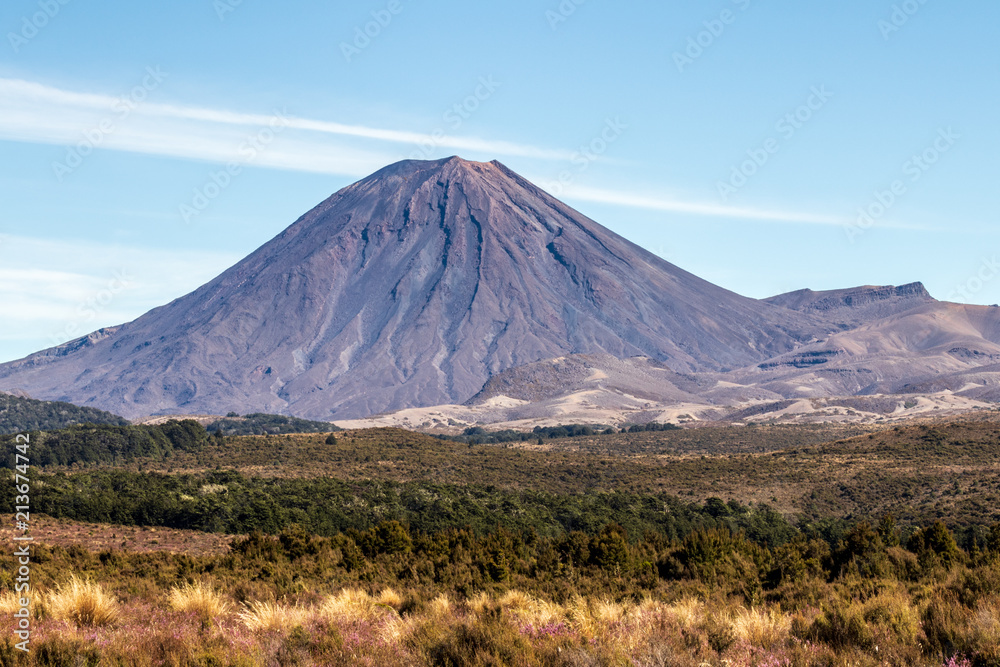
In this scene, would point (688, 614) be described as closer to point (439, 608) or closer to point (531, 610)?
point (531, 610)

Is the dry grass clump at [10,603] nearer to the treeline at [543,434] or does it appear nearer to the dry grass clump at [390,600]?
the dry grass clump at [390,600]

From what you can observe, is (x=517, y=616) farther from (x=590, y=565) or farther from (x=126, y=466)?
(x=126, y=466)

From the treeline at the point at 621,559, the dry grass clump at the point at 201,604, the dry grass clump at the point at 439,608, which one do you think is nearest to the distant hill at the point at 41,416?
the treeline at the point at 621,559

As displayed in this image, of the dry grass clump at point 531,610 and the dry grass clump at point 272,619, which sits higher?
the dry grass clump at point 272,619

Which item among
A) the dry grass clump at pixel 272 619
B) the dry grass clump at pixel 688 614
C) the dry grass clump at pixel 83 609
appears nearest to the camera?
the dry grass clump at pixel 688 614

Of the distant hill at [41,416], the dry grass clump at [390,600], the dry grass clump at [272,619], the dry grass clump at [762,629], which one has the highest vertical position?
the distant hill at [41,416]

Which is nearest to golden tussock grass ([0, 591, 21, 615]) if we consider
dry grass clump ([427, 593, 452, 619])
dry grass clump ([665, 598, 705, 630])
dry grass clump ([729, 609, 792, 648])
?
dry grass clump ([427, 593, 452, 619])

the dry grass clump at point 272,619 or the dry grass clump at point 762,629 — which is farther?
the dry grass clump at point 272,619

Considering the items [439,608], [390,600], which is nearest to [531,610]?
[439,608]
